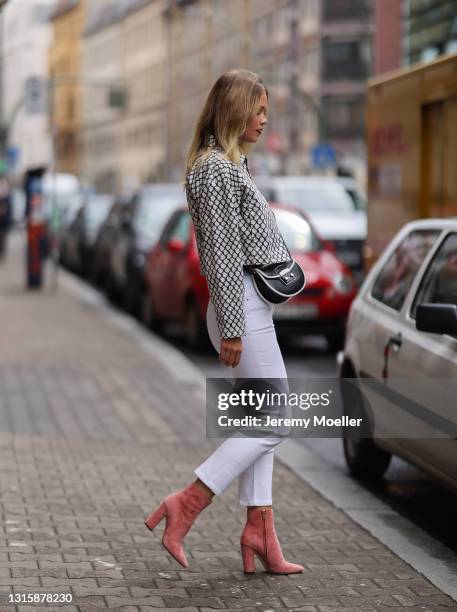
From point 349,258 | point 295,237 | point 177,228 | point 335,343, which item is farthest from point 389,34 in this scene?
point 335,343

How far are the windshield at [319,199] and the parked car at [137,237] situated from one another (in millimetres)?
1486

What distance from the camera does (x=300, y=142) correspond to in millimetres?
67688

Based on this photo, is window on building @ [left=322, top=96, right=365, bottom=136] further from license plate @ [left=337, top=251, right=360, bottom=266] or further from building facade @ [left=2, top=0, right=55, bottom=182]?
building facade @ [left=2, top=0, right=55, bottom=182]

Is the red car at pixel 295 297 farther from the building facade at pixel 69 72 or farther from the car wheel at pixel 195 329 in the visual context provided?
the building facade at pixel 69 72

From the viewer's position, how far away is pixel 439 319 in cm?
591

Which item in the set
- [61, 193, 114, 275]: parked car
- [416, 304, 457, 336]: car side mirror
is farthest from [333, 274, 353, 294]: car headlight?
[61, 193, 114, 275]: parked car

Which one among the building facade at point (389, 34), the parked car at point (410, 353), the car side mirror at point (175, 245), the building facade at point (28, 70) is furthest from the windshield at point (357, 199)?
the building facade at point (28, 70)

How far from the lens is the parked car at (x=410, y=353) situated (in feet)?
19.7

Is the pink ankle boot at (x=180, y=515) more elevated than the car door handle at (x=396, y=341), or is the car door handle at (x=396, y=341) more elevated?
the car door handle at (x=396, y=341)

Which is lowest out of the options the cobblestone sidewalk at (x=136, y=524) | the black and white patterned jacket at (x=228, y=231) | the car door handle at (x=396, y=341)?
the cobblestone sidewalk at (x=136, y=524)

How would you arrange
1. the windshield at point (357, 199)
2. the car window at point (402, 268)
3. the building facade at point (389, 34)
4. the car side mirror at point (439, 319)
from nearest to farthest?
the car side mirror at point (439, 319)
the car window at point (402, 268)
the windshield at point (357, 199)
the building facade at point (389, 34)

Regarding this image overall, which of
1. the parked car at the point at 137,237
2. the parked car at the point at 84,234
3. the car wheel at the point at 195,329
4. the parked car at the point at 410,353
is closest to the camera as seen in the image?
the parked car at the point at 410,353

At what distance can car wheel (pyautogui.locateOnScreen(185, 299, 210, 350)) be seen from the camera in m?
14.6

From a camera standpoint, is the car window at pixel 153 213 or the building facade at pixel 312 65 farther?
the building facade at pixel 312 65
